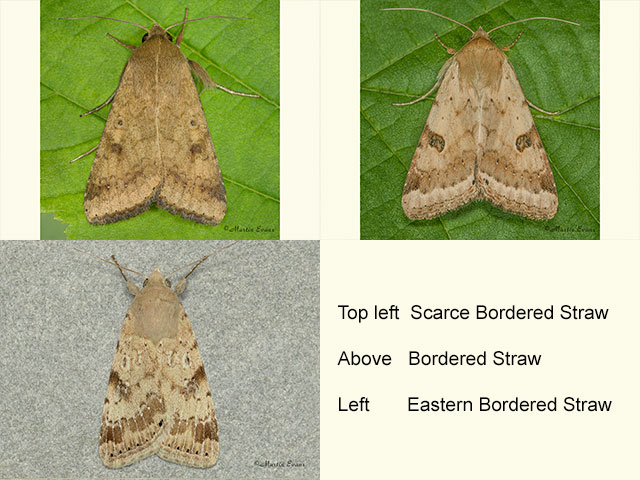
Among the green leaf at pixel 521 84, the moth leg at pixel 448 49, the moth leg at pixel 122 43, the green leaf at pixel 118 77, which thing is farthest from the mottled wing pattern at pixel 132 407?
the moth leg at pixel 448 49

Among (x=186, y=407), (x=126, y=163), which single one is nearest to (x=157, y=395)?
(x=186, y=407)

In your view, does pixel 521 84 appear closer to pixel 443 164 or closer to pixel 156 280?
pixel 443 164

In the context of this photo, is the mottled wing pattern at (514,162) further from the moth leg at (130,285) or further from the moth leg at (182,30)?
the moth leg at (130,285)

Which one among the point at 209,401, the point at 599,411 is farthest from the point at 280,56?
the point at 599,411

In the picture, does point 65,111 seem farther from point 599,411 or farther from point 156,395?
point 599,411

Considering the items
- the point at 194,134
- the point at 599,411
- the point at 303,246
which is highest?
the point at 194,134

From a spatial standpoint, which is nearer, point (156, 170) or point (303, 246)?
point (156, 170)
